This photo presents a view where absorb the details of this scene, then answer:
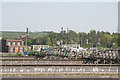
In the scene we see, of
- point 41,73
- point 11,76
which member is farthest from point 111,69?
point 11,76

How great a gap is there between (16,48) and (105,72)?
67.1 metres

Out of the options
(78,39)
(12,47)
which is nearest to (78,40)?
(78,39)

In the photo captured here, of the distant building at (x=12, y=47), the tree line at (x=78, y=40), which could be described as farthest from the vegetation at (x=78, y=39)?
the distant building at (x=12, y=47)

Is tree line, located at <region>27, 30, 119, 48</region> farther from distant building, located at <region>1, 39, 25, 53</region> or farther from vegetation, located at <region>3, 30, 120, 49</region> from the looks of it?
distant building, located at <region>1, 39, 25, 53</region>

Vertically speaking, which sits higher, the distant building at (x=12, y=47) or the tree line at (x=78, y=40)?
the tree line at (x=78, y=40)

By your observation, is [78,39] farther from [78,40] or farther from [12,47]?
[12,47]

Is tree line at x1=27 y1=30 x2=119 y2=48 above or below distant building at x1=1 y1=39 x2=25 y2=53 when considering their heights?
above

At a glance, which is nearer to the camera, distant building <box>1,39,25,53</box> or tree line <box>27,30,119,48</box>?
distant building <box>1,39,25,53</box>

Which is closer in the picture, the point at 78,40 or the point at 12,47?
the point at 12,47

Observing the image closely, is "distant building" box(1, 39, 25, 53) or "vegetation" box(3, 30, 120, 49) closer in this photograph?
"distant building" box(1, 39, 25, 53)

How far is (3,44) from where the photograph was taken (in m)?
99.9

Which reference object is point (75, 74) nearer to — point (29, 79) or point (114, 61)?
point (29, 79)

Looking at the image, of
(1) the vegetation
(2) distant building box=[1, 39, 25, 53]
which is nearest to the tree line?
(1) the vegetation

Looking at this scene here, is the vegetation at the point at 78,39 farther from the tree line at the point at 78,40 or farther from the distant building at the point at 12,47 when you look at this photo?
the distant building at the point at 12,47
